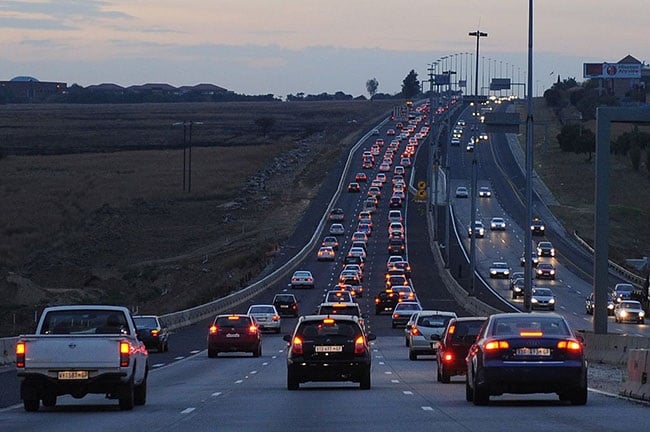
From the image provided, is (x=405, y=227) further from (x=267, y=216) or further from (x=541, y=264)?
(x=541, y=264)

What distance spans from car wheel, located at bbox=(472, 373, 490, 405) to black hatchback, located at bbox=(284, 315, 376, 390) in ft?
16.7

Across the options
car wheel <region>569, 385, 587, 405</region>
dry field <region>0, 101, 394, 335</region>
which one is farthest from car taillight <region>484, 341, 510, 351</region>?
dry field <region>0, 101, 394, 335</region>

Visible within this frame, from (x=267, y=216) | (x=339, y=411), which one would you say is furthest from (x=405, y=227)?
(x=339, y=411)

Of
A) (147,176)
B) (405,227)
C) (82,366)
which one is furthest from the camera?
(147,176)

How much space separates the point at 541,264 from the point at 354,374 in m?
66.4

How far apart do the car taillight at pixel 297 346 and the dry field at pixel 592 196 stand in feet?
252

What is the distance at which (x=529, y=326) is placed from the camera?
72.0ft

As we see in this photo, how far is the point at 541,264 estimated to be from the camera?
92.8m

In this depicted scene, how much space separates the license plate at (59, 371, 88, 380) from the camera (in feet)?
69.9

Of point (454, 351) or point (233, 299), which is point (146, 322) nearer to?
point (454, 351)

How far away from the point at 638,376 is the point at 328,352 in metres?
6.16

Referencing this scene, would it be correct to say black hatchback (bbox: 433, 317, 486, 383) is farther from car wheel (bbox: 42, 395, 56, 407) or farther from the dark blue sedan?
car wheel (bbox: 42, 395, 56, 407)

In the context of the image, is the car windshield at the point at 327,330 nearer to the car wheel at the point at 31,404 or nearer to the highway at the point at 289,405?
the highway at the point at 289,405

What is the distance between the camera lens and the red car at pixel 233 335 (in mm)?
42969
